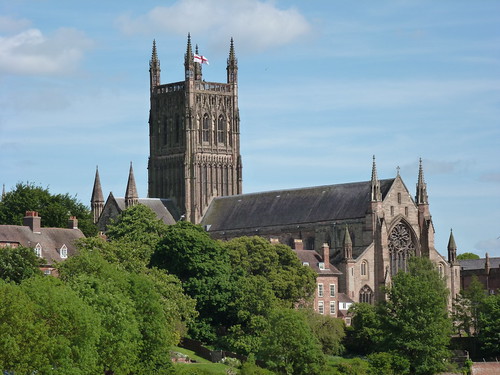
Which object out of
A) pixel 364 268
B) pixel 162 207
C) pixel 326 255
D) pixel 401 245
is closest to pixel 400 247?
pixel 401 245

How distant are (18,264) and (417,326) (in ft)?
94.0

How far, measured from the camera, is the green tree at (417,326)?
323 feet

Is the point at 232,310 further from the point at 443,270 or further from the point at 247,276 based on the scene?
the point at 443,270

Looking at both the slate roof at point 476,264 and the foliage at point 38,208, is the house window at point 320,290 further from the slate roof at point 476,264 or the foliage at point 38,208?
the slate roof at point 476,264

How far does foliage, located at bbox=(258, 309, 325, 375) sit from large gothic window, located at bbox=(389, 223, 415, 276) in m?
53.0

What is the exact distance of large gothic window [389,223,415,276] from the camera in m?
142

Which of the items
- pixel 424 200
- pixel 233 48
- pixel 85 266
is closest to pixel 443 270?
pixel 424 200

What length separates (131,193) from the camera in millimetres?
154625

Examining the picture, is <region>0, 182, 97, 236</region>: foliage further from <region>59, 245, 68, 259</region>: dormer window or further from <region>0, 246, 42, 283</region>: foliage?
<region>0, 246, 42, 283</region>: foliage

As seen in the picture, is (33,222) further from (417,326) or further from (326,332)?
(417,326)

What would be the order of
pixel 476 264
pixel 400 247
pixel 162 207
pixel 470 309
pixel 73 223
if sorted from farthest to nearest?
pixel 476 264 → pixel 162 207 → pixel 400 247 → pixel 470 309 → pixel 73 223

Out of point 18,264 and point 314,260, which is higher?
point 314,260

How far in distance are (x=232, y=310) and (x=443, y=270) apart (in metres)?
49.7

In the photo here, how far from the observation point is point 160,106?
168m
